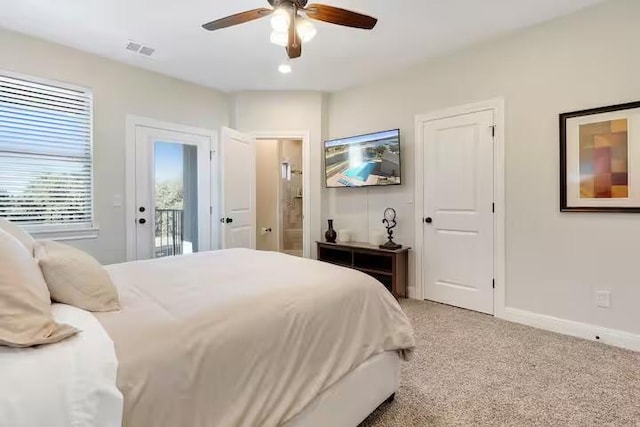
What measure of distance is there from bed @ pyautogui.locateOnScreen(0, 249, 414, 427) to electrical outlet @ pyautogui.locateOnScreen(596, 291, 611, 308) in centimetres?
188

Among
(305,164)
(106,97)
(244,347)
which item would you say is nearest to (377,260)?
(305,164)

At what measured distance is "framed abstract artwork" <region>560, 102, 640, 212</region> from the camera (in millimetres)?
2492

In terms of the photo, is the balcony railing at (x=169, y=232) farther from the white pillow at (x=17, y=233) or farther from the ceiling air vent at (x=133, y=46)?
the white pillow at (x=17, y=233)

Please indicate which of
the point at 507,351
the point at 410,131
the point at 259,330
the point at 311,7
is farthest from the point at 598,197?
the point at 259,330

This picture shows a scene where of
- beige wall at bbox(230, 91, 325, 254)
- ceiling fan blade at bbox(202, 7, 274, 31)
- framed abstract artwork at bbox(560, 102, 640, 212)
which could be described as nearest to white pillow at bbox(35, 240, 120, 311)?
ceiling fan blade at bbox(202, 7, 274, 31)

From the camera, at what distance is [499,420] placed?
1.70 metres

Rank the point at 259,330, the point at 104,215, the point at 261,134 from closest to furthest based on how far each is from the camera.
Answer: the point at 259,330 < the point at 104,215 < the point at 261,134

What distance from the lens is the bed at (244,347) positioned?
0.91 m

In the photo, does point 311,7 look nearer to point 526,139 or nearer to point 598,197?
point 526,139

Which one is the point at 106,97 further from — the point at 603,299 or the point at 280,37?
the point at 603,299

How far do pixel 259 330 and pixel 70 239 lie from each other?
3028mm

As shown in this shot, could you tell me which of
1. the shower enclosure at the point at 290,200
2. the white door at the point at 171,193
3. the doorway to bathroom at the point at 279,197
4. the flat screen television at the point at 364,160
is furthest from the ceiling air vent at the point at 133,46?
the shower enclosure at the point at 290,200

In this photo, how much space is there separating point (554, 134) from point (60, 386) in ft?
11.4

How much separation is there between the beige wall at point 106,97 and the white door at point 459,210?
309 centimetres
